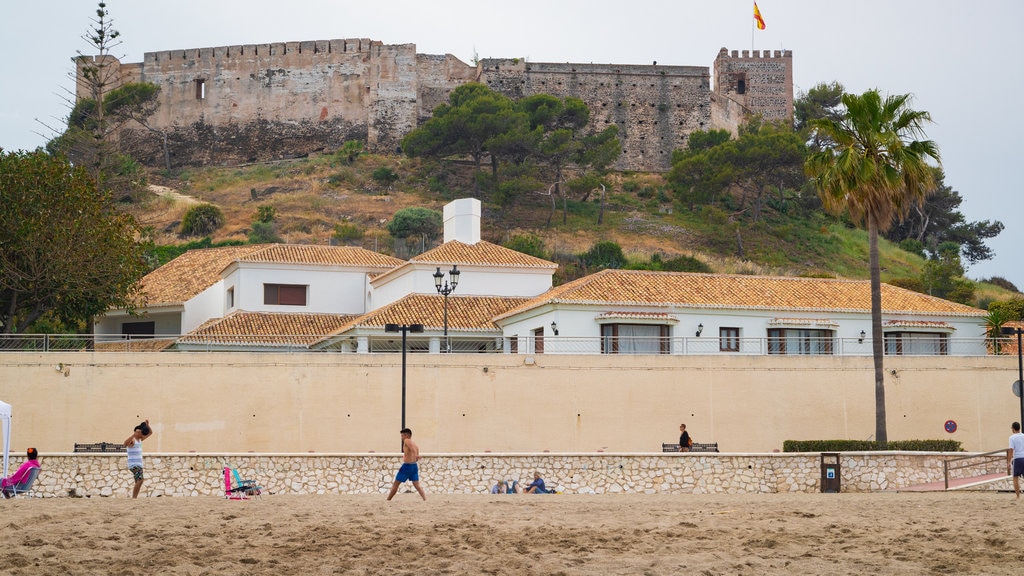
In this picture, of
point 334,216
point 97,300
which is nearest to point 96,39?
point 334,216

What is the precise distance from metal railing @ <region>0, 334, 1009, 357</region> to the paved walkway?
291 inches

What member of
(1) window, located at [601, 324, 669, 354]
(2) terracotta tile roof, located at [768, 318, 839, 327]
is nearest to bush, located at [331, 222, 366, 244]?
(1) window, located at [601, 324, 669, 354]

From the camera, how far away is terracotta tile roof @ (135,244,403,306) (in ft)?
137

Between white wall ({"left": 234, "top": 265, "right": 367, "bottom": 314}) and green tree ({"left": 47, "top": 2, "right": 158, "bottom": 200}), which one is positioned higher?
green tree ({"left": 47, "top": 2, "right": 158, "bottom": 200})

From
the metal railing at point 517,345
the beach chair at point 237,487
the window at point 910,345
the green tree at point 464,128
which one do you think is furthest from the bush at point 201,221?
the beach chair at point 237,487

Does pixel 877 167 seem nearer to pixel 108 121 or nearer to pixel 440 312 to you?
pixel 440 312

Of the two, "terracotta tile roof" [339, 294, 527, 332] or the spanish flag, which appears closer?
"terracotta tile roof" [339, 294, 527, 332]

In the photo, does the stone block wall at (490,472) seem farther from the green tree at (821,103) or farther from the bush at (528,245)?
the green tree at (821,103)

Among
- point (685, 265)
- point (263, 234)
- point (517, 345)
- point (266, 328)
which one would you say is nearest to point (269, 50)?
point (263, 234)

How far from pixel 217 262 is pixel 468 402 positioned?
20.6 meters

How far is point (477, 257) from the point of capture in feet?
130

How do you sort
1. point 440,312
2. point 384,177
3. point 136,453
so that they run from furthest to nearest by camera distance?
point 384,177
point 440,312
point 136,453

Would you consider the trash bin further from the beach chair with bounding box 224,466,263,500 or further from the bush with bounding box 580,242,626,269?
the bush with bounding box 580,242,626,269

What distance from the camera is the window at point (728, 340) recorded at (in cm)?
3359
